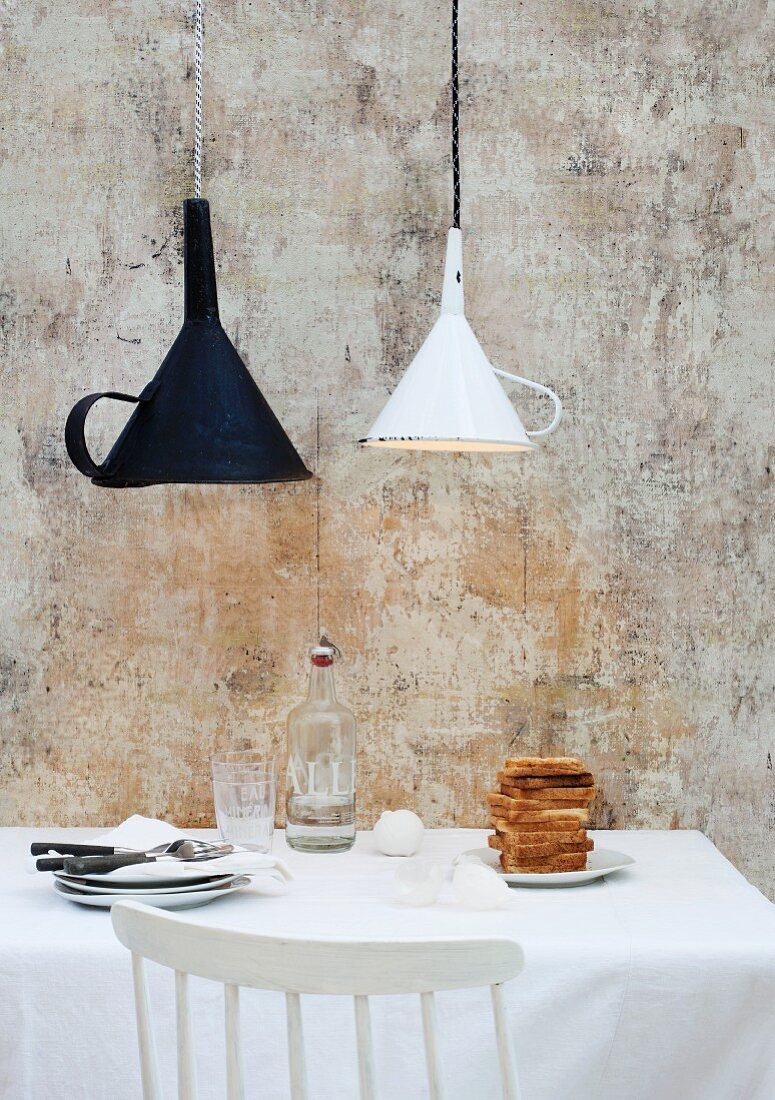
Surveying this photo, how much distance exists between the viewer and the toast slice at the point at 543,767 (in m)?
1.62

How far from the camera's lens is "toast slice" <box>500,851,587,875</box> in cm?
158

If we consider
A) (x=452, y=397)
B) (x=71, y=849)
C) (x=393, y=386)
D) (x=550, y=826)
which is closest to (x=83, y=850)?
(x=71, y=849)

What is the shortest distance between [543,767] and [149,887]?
22.8 inches

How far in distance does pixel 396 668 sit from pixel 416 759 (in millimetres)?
166

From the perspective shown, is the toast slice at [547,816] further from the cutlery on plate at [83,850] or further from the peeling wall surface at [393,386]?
the cutlery on plate at [83,850]

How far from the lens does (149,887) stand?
144cm

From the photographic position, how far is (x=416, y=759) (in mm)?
1977

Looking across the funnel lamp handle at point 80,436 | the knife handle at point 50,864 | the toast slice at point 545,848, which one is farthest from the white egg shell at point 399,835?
the funnel lamp handle at point 80,436

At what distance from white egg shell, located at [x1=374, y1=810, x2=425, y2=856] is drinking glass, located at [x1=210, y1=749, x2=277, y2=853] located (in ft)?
0.58

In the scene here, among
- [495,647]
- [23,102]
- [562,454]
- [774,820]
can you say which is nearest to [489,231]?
[562,454]

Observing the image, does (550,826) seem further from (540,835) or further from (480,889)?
(480,889)

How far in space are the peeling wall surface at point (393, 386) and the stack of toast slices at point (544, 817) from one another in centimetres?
35

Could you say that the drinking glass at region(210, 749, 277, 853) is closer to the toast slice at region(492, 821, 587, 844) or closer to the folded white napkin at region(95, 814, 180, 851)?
the folded white napkin at region(95, 814, 180, 851)

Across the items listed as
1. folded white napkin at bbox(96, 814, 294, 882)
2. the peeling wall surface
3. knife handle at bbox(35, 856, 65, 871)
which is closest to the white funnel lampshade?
the peeling wall surface
